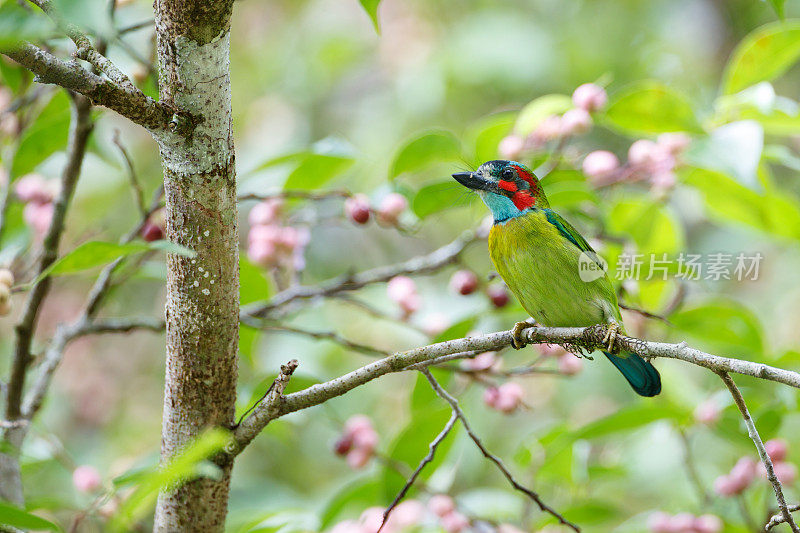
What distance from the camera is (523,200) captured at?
2146 mm

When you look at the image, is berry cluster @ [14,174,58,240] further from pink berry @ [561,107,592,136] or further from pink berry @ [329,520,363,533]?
pink berry @ [561,107,592,136]

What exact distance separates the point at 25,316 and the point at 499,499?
159 cm

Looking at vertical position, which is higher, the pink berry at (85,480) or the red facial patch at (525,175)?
the red facial patch at (525,175)

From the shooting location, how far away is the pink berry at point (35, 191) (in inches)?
89.9

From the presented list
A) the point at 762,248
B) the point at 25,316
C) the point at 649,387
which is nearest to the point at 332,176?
the point at 25,316

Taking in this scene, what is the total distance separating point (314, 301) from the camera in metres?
2.26

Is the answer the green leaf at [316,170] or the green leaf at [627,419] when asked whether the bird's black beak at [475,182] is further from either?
the green leaf at [627,419]

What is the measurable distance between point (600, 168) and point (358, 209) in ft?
2.35

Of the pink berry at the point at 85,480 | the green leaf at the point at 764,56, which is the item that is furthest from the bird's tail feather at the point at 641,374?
the pink berry at the point at 85,480

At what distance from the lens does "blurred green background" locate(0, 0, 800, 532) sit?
83.1 inches

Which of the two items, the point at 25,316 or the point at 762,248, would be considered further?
the point at 762,248

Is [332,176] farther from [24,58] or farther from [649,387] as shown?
[24,58]

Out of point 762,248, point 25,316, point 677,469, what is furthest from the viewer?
point 762,248

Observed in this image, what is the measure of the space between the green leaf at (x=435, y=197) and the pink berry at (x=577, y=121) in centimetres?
35
